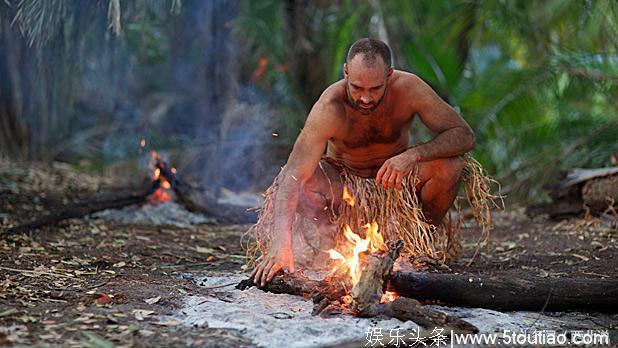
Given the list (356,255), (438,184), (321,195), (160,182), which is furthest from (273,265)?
(160,182)

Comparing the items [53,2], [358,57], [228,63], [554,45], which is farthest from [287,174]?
[554,45]

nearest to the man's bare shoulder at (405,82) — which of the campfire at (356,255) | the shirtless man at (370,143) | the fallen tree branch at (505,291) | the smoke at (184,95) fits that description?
the shirtless man at (370,143)

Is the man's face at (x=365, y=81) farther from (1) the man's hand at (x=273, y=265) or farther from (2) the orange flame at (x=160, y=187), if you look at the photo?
(2) the orange flame at (x=160, y=187)

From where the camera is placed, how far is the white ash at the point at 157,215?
5125 millimetres

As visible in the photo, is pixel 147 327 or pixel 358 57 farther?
pixel 358 57

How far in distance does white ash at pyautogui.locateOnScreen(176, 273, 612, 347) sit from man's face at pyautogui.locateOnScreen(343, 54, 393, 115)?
0.95m

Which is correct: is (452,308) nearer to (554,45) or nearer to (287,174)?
(287,174)

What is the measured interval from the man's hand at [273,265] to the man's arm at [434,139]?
2.10ft

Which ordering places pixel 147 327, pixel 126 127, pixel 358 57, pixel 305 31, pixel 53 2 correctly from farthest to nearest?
pixel 126 127, pixel 305 31, pixel 53 2, pixel 358 57, pixel 147 327

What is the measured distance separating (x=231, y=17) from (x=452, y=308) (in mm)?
4409

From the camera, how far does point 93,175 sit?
273 inches

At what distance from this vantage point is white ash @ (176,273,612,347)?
2.46 metres

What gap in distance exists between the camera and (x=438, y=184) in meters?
3.52

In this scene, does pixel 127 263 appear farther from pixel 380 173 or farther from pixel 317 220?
pixel 380 173
